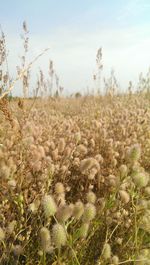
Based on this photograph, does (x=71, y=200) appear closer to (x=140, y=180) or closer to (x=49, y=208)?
(x=140, y=180)

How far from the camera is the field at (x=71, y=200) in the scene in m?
1.56

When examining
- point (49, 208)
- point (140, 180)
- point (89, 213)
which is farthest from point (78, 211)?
point (140, 180)

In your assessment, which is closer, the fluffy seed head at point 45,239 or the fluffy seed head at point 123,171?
the fluffy seed head at point 45,239

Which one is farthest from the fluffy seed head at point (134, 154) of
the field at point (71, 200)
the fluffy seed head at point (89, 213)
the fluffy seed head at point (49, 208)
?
the fluffy seed head at point (49, 208)

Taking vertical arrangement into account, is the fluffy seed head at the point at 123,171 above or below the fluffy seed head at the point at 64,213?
above

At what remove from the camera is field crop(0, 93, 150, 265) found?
5.12ft

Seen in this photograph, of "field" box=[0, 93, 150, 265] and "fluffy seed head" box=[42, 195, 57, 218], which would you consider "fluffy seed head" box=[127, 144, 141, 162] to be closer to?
"field" box=[0, 93, 150, 265]

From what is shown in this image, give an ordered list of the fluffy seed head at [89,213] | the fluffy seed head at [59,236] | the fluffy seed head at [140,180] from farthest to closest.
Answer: the fluffy seed head at [140,180] → the fluffy seed head at [89,213] → the fluffy seed head at [59,236]

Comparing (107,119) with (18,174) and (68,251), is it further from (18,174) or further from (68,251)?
(68,251)

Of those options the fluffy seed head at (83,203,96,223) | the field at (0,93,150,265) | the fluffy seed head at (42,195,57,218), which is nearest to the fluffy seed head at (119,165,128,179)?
the field at (0,93,150,265)

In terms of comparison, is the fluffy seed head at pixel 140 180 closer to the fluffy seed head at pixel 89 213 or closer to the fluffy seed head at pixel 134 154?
the fluffy seed head at pixel 134 154

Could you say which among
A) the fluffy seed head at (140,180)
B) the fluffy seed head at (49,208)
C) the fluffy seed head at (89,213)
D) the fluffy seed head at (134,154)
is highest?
the fluffy seed head at (134,154)

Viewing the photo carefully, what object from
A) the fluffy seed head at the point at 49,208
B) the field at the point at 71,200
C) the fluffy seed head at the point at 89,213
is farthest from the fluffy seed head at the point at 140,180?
the fluffy seed head at the point at 49,208

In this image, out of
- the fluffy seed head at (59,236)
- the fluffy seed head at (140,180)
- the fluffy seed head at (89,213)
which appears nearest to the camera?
the fluffy seed head at (59,236)
